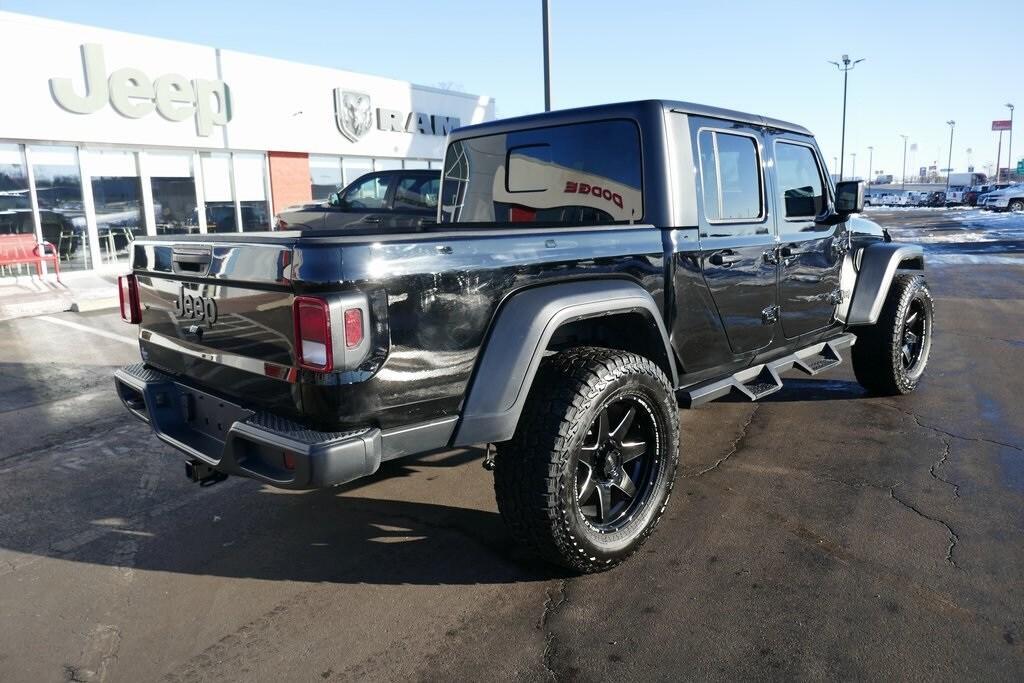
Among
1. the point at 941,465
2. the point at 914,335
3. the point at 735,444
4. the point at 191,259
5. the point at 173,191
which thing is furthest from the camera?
the point at 173,191

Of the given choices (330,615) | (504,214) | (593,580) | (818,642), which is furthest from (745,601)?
(504,214)

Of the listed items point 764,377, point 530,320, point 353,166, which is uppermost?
point 353,166

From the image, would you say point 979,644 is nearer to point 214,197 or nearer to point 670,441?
point 670,441

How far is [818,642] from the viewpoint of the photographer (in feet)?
8.79

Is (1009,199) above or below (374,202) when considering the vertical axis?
below

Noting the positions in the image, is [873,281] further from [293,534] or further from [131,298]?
[131,298]

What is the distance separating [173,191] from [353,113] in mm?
5467

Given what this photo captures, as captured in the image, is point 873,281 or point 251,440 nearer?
point 251,440

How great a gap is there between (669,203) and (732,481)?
1.60 meters

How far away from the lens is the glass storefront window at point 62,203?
519 inches

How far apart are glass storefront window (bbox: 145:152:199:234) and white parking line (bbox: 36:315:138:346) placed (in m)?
5.70

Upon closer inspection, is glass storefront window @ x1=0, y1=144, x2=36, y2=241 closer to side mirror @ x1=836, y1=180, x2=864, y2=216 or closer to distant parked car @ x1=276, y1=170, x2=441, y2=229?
distant parked car @ x1=276, y1=170, x2=441, y2=229

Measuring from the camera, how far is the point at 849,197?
16.0ft

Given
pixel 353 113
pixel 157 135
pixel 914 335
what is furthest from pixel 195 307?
pixel 353 113
